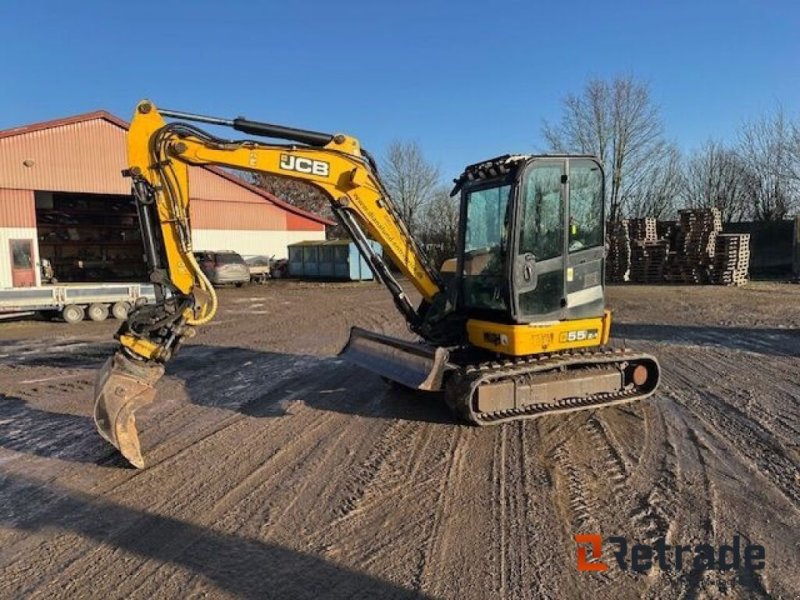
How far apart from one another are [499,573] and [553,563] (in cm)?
35

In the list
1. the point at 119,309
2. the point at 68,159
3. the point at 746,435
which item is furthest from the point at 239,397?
the point at 68,159

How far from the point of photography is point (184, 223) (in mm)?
5926

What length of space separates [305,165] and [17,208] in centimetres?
2055

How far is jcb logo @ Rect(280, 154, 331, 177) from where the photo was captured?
630cm

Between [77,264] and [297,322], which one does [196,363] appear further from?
[77,264]

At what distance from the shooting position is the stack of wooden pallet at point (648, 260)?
24.5 metres

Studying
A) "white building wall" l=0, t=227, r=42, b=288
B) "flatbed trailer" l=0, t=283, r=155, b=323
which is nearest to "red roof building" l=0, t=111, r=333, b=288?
"white building wall" l=0, t=227, r=42, b=288

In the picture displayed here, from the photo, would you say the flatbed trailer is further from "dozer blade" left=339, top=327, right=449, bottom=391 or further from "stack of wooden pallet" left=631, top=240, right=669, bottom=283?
"stack of wooden pallet" left=631, top=240, right=669, bottom=283

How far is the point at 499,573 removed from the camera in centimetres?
360

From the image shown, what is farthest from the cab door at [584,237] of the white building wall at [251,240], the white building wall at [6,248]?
the white building wall at [251,240]

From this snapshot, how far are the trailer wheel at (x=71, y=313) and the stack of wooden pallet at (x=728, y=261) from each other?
21378mm

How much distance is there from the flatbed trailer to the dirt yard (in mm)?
8121

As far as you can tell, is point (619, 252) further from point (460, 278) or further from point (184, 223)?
point (184, 223)

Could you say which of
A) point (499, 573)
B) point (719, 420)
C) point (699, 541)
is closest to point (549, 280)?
point (719, 420)
